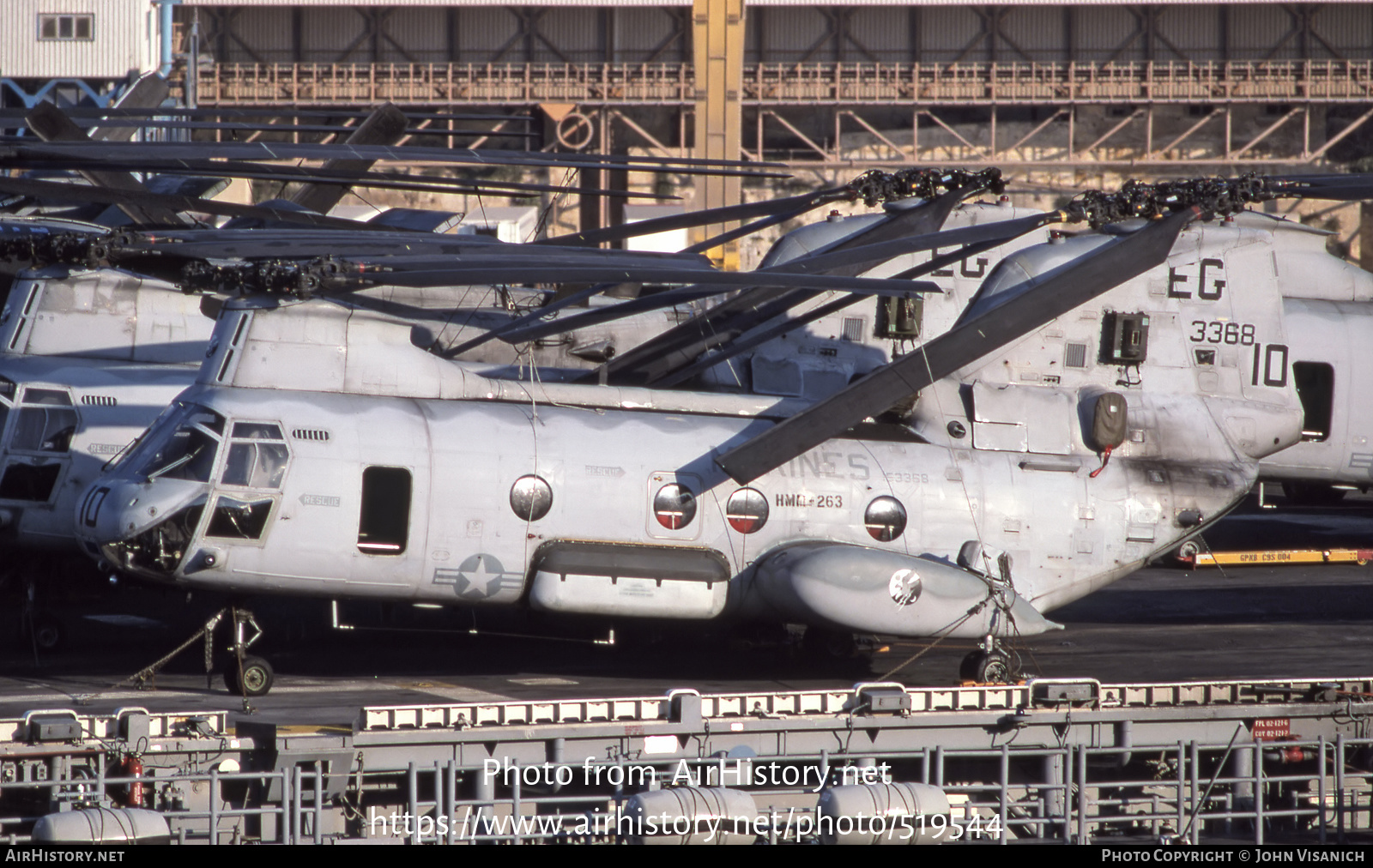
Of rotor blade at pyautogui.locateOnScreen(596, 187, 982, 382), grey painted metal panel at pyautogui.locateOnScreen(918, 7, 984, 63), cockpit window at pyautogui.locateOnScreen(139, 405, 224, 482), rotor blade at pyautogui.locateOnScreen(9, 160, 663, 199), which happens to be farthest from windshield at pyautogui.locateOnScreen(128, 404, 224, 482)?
grey painted metal panel at pyautogui.locateOnScreen(918, 7, 984, 63)

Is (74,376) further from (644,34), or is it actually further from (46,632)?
(644,34)

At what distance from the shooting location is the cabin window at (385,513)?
15.1 metres

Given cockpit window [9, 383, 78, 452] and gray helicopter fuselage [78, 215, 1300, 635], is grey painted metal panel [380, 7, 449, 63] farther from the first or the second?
gray helicopter fuselage [78, 215, 1300, 635]

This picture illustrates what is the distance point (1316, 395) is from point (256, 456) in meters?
14.5

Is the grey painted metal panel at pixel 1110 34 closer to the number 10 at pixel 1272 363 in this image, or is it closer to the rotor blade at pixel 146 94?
the rotor blade at pixel 146 94

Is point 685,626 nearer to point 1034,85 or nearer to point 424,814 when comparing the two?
point 424,814

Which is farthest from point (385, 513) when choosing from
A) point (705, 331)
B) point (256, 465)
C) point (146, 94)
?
point (146, 94)

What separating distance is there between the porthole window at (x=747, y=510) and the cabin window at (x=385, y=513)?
3.20 meters

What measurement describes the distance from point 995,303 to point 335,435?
7.22 meters

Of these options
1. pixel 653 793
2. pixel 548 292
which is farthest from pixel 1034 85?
pixel 653 793

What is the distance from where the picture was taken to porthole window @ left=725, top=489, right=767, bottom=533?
1606 cm

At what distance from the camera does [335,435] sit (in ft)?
49.3

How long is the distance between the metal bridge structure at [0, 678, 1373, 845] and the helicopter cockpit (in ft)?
6.26

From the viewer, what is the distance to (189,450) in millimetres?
14805
